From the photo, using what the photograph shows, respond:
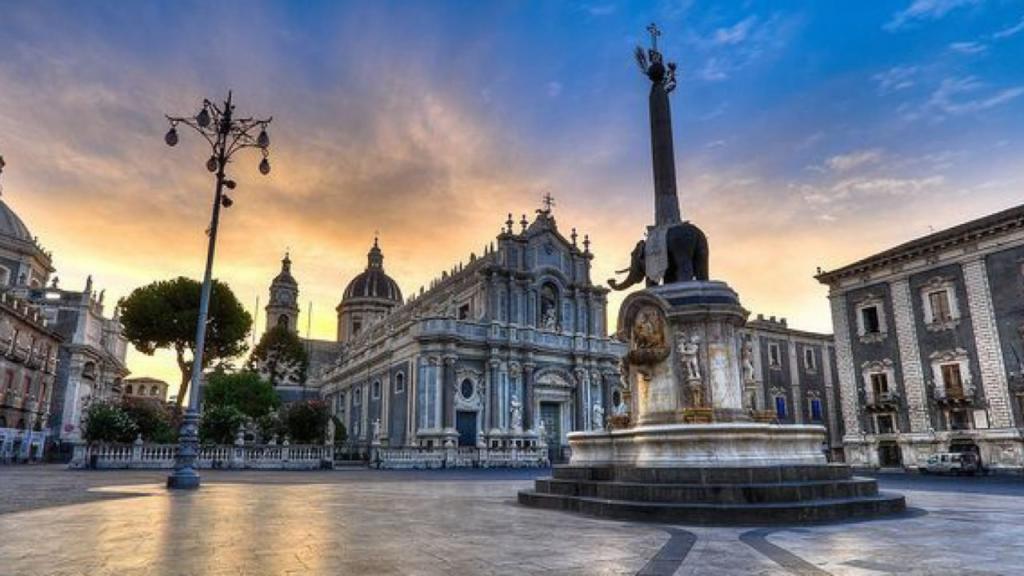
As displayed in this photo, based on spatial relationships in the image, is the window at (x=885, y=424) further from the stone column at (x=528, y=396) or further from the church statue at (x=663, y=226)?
the church statue at (x=663, y=226)

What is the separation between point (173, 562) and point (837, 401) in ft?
175

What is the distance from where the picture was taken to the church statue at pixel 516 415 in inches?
1638

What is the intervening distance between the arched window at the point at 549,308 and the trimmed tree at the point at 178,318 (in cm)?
2175

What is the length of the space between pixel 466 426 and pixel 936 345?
2636 centimetres

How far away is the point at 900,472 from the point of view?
31.2m

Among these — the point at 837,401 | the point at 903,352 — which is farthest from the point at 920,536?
the point at 837,401

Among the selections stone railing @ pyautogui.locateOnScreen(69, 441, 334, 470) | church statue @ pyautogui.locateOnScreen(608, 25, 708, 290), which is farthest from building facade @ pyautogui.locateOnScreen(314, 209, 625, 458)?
church statue @ pyautogui.locateOnScreen(608, 25, 708, 290)

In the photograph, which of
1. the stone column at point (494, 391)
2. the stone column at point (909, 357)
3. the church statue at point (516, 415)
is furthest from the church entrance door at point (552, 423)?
the stone column at point (909, 357)

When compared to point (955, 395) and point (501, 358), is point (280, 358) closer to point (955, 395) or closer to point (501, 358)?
point (501, 358)

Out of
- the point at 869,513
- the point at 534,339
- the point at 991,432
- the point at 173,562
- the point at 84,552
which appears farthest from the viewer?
the point at 534,339

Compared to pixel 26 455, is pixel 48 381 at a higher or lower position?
higher

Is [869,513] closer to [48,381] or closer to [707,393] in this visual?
[707,393]

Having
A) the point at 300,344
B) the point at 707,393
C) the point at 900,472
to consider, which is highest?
the point at 300,344

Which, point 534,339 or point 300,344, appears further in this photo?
point 300,344
